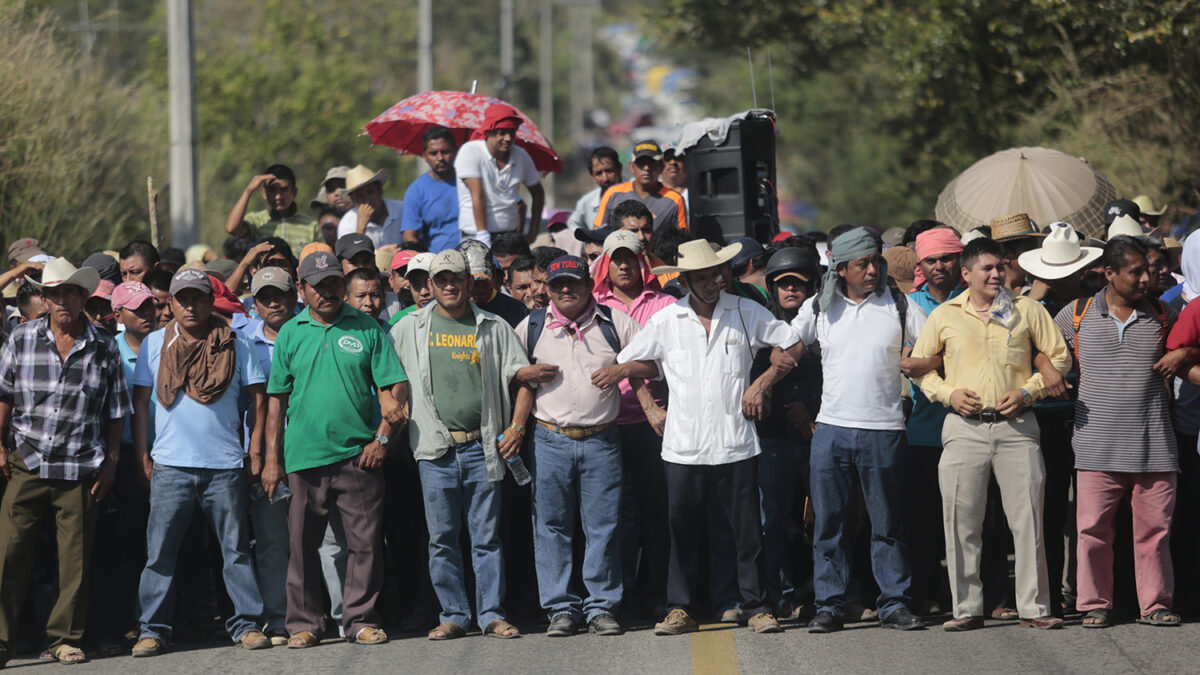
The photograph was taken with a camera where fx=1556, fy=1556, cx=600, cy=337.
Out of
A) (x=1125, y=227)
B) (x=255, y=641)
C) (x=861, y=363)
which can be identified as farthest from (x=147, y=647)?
(x=1125, y=227)

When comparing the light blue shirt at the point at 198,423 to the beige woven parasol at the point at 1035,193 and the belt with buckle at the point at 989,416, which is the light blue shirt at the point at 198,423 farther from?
the beige woven parasol at the point at 1035,193

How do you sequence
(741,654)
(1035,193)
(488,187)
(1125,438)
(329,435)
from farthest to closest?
(488,187), (1035,193), (329,435), (1125,438), (741,654)

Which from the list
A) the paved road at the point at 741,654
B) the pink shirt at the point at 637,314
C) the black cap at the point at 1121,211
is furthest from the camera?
the black cap at the point at 1121,211

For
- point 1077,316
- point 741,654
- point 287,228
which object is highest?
point 287,228

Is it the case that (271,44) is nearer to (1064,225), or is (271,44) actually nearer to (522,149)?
(522,149)

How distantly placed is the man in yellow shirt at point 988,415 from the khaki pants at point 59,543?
4.86 metres

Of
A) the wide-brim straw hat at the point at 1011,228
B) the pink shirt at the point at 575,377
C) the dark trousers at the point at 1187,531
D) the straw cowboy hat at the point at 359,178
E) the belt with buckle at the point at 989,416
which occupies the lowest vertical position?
the dark trousers at the point at 1187,531

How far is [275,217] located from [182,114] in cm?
395

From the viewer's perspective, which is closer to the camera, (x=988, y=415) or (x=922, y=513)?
(x=988, y=415)

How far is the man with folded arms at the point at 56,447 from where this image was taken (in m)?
8.80

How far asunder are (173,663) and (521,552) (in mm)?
2267

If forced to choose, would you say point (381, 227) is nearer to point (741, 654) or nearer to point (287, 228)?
point (287, 228)

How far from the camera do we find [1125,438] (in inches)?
344

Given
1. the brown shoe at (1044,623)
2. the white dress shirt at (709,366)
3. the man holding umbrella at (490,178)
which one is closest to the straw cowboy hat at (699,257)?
the white dress shirt at (709,366)
